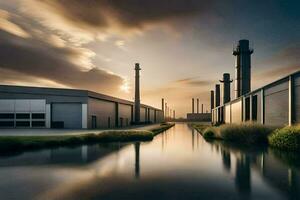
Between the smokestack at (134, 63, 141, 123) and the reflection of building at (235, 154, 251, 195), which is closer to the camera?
the reflection of building at (235, 154, 251, 195)

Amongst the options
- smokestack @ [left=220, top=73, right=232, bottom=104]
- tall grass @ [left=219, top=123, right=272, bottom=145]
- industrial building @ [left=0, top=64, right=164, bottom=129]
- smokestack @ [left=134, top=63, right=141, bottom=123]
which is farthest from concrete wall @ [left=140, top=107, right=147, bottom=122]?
tall grass @ [left=219, top=123, right=272, bottom=145]

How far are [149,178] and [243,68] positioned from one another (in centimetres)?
3429

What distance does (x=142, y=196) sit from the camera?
5992 mm

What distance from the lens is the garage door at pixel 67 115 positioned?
33562mm

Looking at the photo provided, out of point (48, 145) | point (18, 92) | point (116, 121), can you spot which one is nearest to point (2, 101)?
point (18, 92)

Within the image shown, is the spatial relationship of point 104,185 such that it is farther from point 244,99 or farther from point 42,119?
point 42,119

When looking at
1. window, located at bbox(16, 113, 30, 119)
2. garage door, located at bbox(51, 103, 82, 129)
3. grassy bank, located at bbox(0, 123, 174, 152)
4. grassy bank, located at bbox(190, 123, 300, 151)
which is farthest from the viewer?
window, located at bbox(16, 113, 30, 119)

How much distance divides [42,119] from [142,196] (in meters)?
32.0

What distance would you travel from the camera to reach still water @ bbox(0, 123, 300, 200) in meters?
6.21

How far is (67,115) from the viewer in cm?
3391

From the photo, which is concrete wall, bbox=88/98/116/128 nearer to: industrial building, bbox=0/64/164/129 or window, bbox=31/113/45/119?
industrial building, bbox=0/64/164/129

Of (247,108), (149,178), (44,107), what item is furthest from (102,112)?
(149,178)

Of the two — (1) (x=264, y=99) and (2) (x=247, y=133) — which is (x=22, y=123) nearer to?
(2) (x=247, y=133)

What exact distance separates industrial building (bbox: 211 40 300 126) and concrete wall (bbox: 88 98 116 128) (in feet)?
73.4
